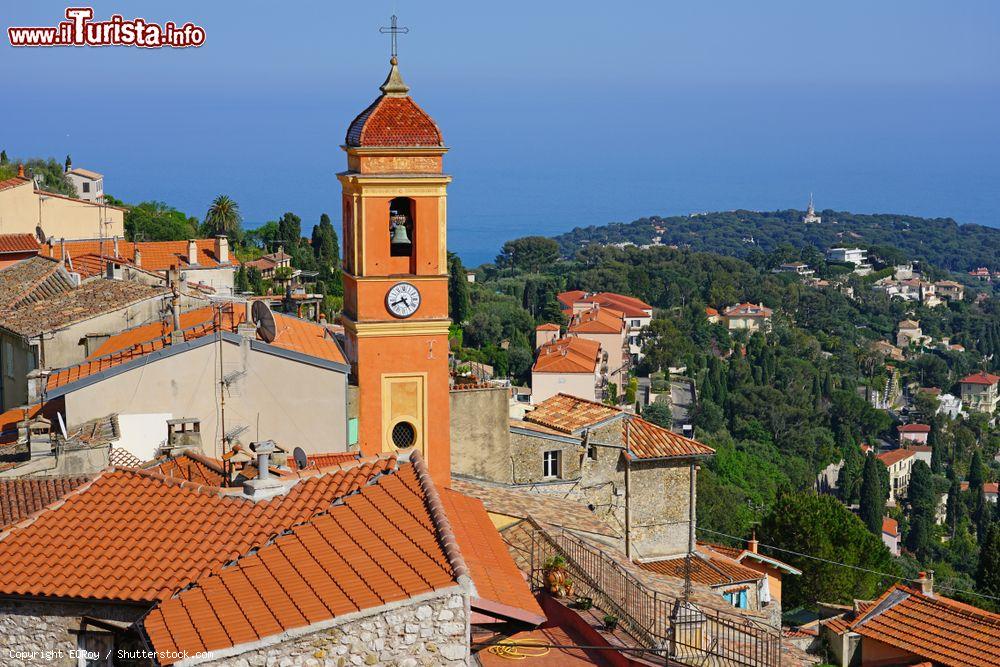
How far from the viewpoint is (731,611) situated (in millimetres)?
14984

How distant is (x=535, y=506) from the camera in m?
19.0

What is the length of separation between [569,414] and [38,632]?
49.9 ft

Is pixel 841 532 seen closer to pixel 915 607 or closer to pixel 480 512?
pixel 915 607

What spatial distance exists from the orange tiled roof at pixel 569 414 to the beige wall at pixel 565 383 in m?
38.0

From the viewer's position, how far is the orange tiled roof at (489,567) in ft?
27.8

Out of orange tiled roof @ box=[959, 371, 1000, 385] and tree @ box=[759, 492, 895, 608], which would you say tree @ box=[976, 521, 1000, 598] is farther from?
orange tiled roof @ box=[959, 371, 1000, 385]

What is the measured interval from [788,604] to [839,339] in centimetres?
9648

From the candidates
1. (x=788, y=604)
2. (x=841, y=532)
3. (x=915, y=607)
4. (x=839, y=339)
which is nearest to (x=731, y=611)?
(x=915, y=607)

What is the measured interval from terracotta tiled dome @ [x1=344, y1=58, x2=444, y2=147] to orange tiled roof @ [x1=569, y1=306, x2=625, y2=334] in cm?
6615

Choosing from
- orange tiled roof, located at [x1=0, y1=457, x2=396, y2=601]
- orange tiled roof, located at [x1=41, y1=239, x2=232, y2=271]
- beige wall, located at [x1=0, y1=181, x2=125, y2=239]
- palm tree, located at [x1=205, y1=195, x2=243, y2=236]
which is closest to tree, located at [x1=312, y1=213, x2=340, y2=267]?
palm tree, located at [x1=205, y1=195, x2=243, y2=236]

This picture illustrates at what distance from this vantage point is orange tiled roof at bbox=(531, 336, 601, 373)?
2542 inches

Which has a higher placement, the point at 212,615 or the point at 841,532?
the point at 212,615

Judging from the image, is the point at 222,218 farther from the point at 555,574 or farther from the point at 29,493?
the point at 555,574

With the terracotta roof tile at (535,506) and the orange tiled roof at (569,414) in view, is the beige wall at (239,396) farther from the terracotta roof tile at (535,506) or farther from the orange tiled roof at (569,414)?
the orange tiled roof at (569,414)
